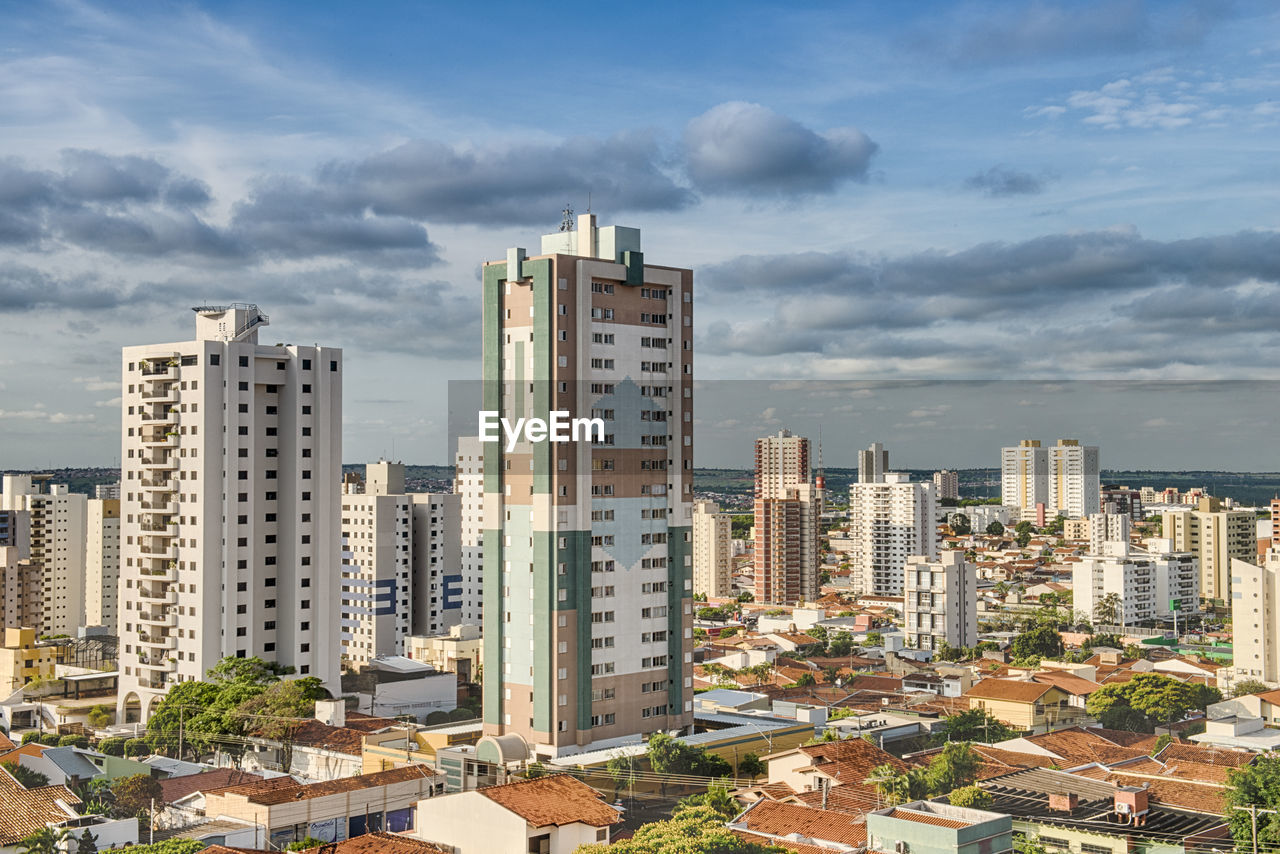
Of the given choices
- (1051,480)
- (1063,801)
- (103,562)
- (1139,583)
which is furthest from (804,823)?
(1051,480)

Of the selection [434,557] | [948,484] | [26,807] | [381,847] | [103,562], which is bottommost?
[381,847]

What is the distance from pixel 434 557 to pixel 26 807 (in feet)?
66.7

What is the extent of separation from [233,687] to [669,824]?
802cm

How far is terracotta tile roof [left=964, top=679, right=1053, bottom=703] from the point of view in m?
21.5

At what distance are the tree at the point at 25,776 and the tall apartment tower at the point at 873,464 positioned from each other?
1431 inches

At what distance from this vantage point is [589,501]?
15789 mm

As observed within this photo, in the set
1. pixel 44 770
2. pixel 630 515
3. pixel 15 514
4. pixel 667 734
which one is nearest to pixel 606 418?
pixel 630 515

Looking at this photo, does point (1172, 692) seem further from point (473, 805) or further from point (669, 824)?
point (473, 805)

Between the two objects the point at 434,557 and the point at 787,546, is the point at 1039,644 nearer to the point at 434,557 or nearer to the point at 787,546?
the point at 787,546

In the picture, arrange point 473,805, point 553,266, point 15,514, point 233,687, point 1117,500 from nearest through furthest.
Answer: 1. point 473,805
2. point 553,266
3. point 233,687
4. point 15,514
5. point 1117,500

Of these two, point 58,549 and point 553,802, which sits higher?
point 58,549

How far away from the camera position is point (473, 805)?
34.9 feet

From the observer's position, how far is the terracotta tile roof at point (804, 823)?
10.9 m

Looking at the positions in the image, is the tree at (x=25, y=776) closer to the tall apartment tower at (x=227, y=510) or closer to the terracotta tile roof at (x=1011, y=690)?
the tall apartment tower at (x=227, y=510)
